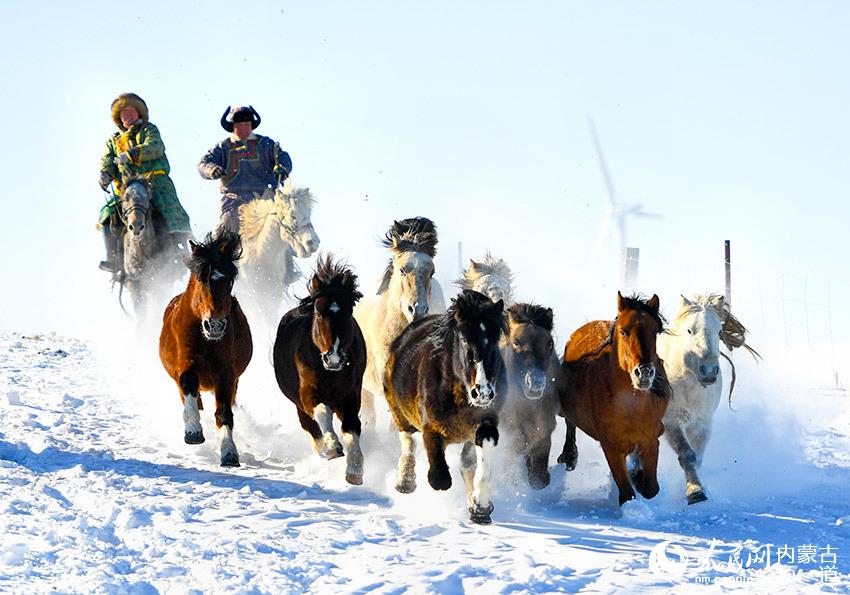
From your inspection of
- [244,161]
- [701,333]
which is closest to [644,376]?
[701,333]

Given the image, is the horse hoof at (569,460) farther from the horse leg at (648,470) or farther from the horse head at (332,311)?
the horse head at (332,311)

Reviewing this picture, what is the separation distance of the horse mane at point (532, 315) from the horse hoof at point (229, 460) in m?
2.49

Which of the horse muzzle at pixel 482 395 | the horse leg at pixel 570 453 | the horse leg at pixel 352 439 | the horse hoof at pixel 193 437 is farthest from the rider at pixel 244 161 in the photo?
the horse muzzle at pixel 482 395

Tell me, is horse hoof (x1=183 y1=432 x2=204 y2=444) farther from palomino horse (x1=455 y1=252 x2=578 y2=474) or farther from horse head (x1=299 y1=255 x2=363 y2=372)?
palomino horse (x1=455 y1=252 x2=578 y2=474)

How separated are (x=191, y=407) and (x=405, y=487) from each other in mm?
2079

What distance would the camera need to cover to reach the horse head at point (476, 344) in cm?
720

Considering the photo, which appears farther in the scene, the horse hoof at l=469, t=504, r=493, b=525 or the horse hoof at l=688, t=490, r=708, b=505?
the horse hoof at l=688, t=490, r=708, b=505

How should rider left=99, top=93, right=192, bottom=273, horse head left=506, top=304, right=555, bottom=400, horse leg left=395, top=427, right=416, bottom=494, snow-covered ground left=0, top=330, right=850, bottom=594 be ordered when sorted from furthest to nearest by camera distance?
rider left=99, top=93, right=192, bottom=273, horse head left=506, top=304, right=555, bottom=400, horse leg left=395, top=427, right=416, bottom=494, snow-covered ground left=0, top=330, right=850, bottom=594

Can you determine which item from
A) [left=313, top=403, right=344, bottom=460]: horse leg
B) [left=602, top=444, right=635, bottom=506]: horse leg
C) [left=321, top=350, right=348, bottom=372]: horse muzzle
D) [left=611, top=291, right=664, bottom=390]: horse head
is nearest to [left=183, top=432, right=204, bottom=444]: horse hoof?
[left=313, top=403, right=344, bottom=460]: horse leg

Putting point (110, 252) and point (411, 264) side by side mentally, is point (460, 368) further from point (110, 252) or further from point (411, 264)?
point (110, 252)

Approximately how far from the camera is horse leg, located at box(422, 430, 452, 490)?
7449 mm

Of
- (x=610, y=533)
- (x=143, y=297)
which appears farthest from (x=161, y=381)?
(x=610, y=533)

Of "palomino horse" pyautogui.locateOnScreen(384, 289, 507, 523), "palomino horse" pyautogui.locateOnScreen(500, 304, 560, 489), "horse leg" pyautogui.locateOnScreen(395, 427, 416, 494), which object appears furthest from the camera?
"palomino horse" pyautogui.locateOnScreen(500, 304, 560, 489)

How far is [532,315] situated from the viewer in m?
8.63
